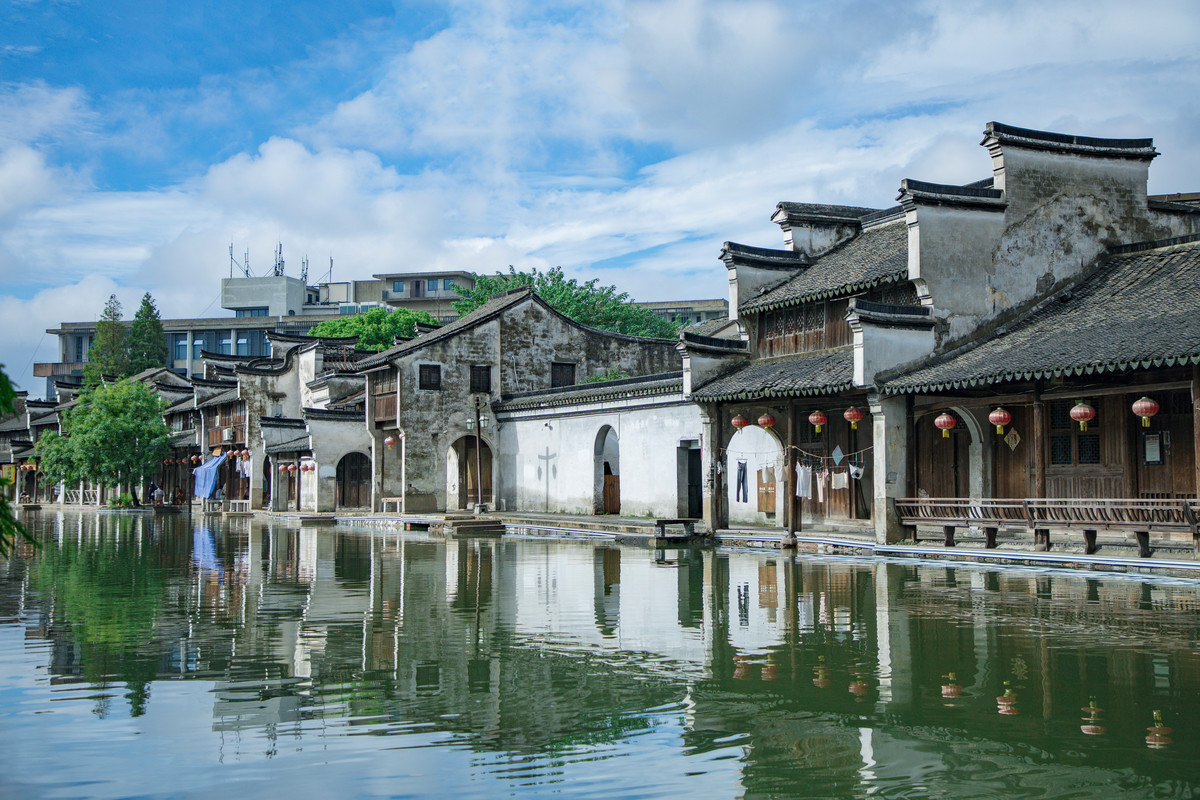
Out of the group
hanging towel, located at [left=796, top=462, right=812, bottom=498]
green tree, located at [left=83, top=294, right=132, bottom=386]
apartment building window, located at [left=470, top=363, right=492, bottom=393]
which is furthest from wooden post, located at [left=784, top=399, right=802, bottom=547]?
green tree, located at [left=83, top=294, right=132, bottom=386]

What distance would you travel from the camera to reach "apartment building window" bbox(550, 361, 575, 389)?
140 feet

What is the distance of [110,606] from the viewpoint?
50.2 feet

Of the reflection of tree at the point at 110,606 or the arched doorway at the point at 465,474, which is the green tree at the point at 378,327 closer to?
the arched doorway at the point at 465,474

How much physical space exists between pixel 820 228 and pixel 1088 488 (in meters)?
11.0

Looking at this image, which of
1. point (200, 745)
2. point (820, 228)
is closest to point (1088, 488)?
point (820, 228)

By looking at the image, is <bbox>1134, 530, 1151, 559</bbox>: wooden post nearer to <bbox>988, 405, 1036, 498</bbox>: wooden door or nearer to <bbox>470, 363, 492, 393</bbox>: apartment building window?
<bbox>988, 405, 1036, 498</bbox>: wooden door

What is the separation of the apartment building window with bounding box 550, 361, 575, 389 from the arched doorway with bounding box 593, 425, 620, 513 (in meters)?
6.99

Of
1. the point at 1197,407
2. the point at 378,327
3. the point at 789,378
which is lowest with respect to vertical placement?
the point at 1197,407

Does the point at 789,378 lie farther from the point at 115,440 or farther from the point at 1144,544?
the point at 115,440

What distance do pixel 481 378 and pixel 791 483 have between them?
1880cm

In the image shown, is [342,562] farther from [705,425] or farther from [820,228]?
[820,228]

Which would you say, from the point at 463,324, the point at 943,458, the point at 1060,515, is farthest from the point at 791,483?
the point at 463,324

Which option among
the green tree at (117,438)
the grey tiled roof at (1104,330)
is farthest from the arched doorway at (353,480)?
the grey tiled roof at (1104,330)

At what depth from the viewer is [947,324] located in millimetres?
22750
